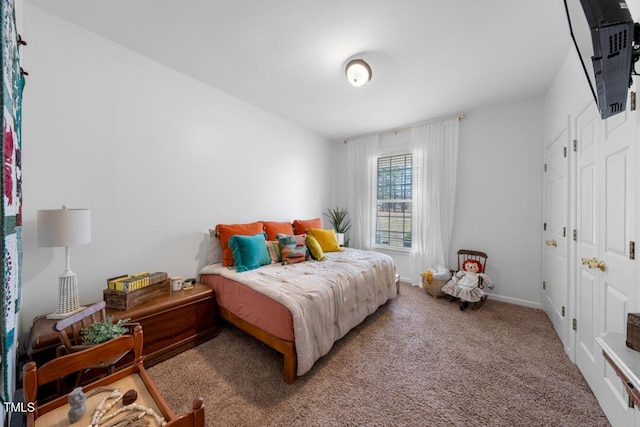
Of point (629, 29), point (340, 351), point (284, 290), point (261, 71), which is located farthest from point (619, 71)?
point (261, 71)

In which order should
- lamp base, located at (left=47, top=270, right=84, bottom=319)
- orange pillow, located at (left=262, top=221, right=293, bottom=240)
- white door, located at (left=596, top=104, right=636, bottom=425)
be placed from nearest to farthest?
white door, located at (left=596, top=104, right=636, bottom=425) → lamp base, located at (left=47, top=270, right=84, bottom=319) → orange pillow, located at (left=262, top=221, right=293, bottom=240)

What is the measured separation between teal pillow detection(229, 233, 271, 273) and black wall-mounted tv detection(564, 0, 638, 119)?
2607mm

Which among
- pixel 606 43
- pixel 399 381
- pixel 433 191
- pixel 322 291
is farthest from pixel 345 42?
pixel 399 381

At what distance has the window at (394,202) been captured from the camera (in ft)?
13.1

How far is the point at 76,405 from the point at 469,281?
353 cm

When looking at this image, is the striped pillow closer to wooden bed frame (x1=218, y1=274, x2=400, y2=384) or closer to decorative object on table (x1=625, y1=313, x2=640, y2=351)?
wooden bed frame (x1=218, y1=274, x2=400, y2=384)

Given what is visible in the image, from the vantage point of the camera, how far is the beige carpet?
55.9 inches

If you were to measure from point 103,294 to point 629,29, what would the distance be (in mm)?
3170

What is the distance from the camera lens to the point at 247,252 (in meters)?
2.53

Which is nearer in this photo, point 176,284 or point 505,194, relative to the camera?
point 176,284

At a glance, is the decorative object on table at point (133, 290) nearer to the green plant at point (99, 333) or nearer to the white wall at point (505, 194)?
the green plant at point (99, 333)

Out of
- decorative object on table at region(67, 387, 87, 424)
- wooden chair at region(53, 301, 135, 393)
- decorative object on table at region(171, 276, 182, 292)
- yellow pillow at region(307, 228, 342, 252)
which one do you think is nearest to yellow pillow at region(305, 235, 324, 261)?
yellow pillow at region(307, 228, 342, 252)

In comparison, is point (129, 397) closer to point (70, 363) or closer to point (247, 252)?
point (70, 363)

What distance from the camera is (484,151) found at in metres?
3.24
